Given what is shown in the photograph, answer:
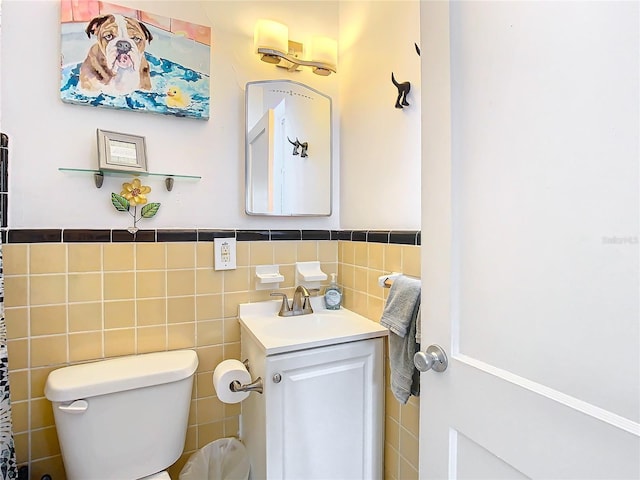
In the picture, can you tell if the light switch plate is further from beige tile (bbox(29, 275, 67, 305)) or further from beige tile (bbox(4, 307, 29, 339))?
beige tile (bbox(4, 307, 29, 339))

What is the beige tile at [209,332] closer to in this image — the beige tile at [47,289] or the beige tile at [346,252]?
the beige tile at [47,289]

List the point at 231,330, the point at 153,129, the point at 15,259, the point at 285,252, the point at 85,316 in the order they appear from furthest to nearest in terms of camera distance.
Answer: the point at 285,252, the point at 231,330, the point at 153,129, the point at 85,316, the point at 15,259

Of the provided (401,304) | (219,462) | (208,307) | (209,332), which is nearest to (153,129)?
(208,307)

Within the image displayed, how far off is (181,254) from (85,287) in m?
0.35

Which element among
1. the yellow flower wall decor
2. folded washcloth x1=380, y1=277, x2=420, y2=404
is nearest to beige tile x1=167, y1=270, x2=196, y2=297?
the yellow flower wall decor

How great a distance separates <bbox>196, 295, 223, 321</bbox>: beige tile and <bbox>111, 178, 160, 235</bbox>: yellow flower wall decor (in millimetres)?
386

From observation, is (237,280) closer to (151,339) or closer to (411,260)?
(151,339)

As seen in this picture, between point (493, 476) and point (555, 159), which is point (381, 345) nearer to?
point (493, 476)

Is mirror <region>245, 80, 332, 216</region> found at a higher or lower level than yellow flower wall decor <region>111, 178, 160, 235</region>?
higher

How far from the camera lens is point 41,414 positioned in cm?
124

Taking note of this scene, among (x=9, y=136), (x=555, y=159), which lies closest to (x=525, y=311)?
(x=555, y=159)

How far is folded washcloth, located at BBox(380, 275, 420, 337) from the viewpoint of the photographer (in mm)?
1089

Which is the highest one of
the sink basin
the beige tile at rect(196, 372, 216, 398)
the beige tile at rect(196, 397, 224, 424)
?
the sink basin

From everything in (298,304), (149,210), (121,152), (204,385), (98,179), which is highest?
(121,152)
